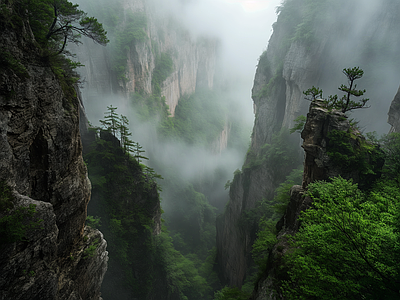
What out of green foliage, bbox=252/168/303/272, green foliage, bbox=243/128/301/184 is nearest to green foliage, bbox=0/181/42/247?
green foliage, bbox=252/168/303/272

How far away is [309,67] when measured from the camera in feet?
76.3

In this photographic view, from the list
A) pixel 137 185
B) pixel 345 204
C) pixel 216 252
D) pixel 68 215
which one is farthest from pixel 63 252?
pixel 216 252

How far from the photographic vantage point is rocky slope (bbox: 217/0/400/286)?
65.1 ft

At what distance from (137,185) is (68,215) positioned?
997cm

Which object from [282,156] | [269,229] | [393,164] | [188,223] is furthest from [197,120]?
[393,164]


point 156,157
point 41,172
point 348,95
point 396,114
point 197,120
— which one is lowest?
point 41,172

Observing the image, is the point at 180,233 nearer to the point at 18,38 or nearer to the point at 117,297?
the point at 117,297

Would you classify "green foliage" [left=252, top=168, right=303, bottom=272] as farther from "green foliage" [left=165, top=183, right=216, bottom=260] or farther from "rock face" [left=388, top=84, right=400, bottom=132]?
"green foliage" [left=165, top=183, right=216, bottom=260]

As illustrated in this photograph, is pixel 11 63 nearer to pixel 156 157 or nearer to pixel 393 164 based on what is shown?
pixel 393 164

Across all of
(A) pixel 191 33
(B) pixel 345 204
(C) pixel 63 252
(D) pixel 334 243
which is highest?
(A) pixel 191 33

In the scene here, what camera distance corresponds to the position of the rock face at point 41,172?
19.5ft

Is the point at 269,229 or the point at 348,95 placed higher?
the point at 348,95

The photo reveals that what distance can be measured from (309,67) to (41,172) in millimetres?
27500

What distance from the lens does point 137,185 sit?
19.0 metres
